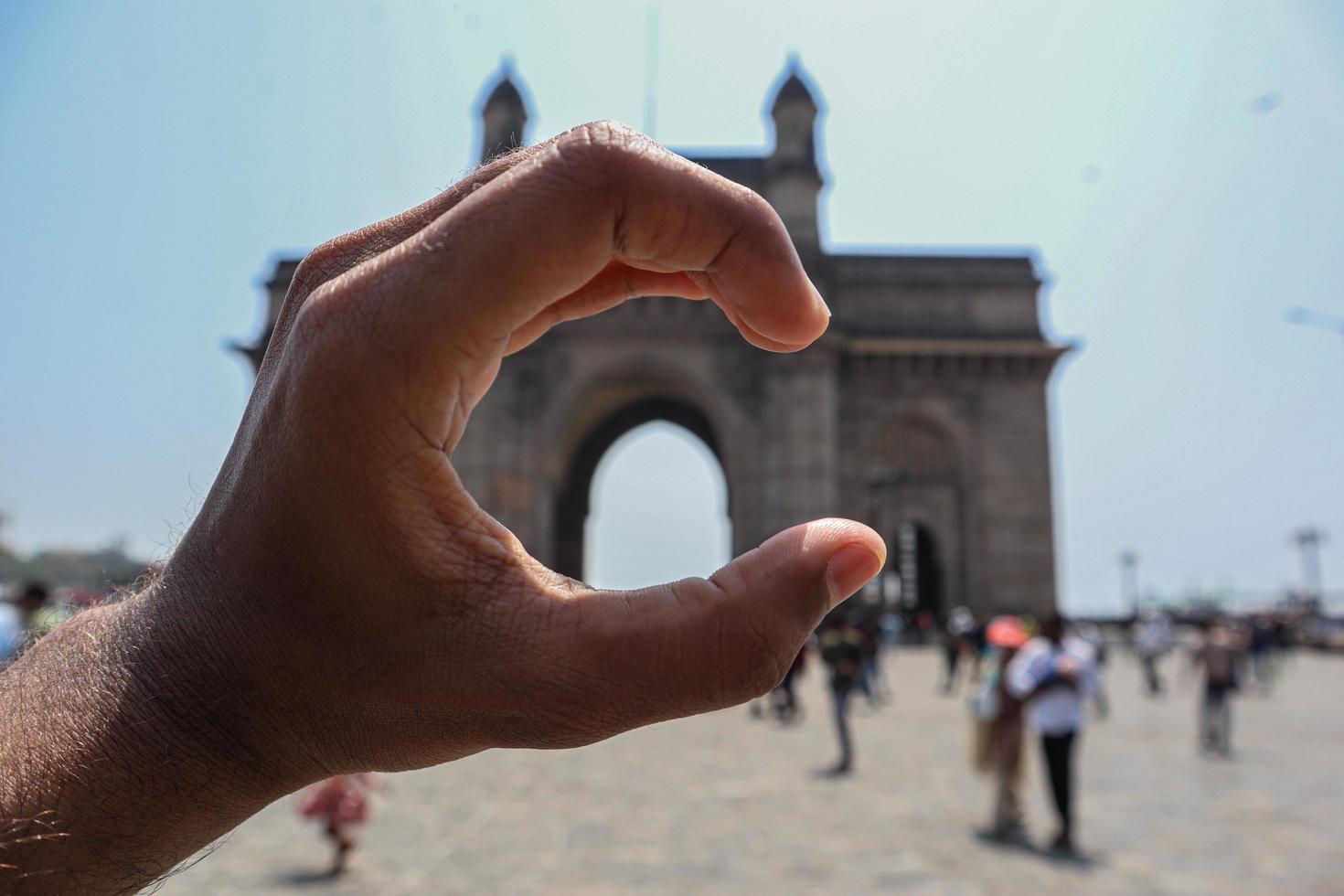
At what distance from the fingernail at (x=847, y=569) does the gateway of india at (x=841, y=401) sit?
23.4 meters

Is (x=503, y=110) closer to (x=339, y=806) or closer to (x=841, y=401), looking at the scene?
(x=841, y=401)

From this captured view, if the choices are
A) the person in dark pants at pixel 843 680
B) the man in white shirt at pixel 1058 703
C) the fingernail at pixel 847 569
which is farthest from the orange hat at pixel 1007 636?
the fingernail at pixel 847 569

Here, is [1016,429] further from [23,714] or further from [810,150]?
[23,714]

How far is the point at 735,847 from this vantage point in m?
6.43

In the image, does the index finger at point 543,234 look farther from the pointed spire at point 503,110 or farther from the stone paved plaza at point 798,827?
the pointed spire at point 503,110

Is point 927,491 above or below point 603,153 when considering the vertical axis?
above

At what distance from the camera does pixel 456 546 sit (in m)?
1.08

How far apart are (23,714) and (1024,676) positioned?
7048mm

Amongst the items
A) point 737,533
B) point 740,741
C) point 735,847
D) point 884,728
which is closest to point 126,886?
point 735,847

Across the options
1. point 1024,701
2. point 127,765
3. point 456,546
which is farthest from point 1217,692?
point 127,765

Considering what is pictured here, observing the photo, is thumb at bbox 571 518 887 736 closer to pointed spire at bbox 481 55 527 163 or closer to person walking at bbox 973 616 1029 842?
person walking at bbox 973 616 1029 842

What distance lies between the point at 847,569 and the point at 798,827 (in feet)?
21.8

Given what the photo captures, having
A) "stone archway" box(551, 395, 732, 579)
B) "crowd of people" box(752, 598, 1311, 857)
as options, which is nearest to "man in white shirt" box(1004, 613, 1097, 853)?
"crowd of people" box(752, 598, 1311, 857)

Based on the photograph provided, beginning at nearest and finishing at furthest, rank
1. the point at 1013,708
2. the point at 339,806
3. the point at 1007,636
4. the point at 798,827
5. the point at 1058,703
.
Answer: the point at 339,806 → the point at 1058,703 → the point at 798,827 → the point at 1013,708 → the point at 1007,636
